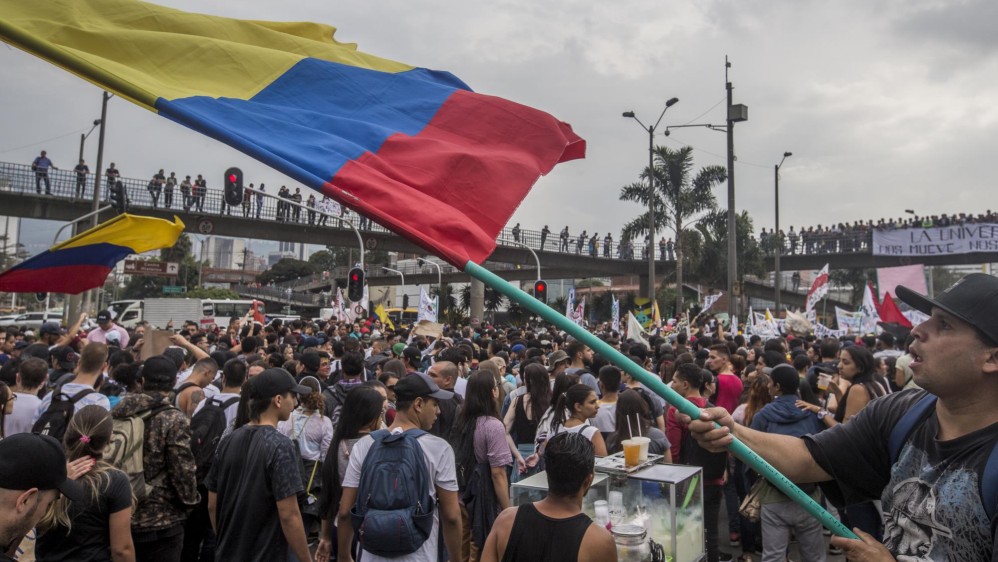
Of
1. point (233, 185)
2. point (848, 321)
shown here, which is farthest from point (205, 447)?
point (848, 321)

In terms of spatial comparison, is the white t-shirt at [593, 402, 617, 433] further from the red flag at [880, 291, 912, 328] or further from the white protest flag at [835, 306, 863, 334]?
the white protest flag at [835, 306, 863, 334]

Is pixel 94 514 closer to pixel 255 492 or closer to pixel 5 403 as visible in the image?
pixel 255 492

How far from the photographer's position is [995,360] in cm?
212

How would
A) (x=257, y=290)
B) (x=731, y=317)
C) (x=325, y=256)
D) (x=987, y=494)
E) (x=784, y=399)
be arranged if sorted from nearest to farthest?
(x=987, y=494) → (x=784, y=399) → (x=731, y=317) → (x=257, y=290) → (x=325, y=256)

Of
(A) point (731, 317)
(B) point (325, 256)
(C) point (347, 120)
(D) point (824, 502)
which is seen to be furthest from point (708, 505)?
(B) point (325, 256)

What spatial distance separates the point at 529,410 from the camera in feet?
20.4

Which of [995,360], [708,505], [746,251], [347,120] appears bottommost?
[708,505]

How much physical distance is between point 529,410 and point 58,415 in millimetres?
3768

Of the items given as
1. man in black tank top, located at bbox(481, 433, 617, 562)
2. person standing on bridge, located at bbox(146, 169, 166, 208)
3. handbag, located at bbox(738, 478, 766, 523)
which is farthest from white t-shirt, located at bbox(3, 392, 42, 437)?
person standing on bridge, located at bbox(146, 169, 166, 208)

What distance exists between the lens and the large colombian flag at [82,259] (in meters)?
6.76

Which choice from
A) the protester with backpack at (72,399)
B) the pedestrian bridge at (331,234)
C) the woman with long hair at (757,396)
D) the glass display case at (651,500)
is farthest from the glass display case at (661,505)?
the pedestrian bridge at (331,234)

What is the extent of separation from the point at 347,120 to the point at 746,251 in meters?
37.7

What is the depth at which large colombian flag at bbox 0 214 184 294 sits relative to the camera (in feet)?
22.2

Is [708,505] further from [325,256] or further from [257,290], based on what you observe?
[325,256]
